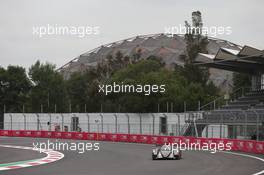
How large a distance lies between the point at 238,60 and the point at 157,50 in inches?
2878

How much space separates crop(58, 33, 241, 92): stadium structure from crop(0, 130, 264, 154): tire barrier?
193 ft

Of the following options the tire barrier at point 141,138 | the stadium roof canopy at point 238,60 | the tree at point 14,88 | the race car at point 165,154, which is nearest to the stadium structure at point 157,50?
the tree at point 14,88

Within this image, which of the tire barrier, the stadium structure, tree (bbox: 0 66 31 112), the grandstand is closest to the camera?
the tire barrier

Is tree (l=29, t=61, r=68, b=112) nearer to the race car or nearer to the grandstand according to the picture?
the grandstand

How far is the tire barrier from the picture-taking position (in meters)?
30.9

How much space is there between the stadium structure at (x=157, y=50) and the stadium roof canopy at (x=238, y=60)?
56.8 metres

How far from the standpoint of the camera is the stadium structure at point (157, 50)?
114312mm

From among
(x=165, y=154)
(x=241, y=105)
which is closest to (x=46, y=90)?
(x=241, y=105)

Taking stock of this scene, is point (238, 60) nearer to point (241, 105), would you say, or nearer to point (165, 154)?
point (241, 105)

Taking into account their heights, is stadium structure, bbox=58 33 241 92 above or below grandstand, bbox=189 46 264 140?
above

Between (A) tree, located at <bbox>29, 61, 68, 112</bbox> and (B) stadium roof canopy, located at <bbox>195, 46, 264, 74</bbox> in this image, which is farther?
(A) tree, located at <bbox>29, 61, 68, 112</bbox>

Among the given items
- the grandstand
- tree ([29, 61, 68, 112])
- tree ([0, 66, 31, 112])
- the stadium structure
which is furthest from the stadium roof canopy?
the stadium structure

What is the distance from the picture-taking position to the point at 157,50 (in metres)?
118

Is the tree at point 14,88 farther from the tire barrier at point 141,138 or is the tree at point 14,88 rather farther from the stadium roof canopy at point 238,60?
the stadium roof canopy at point 238,60
